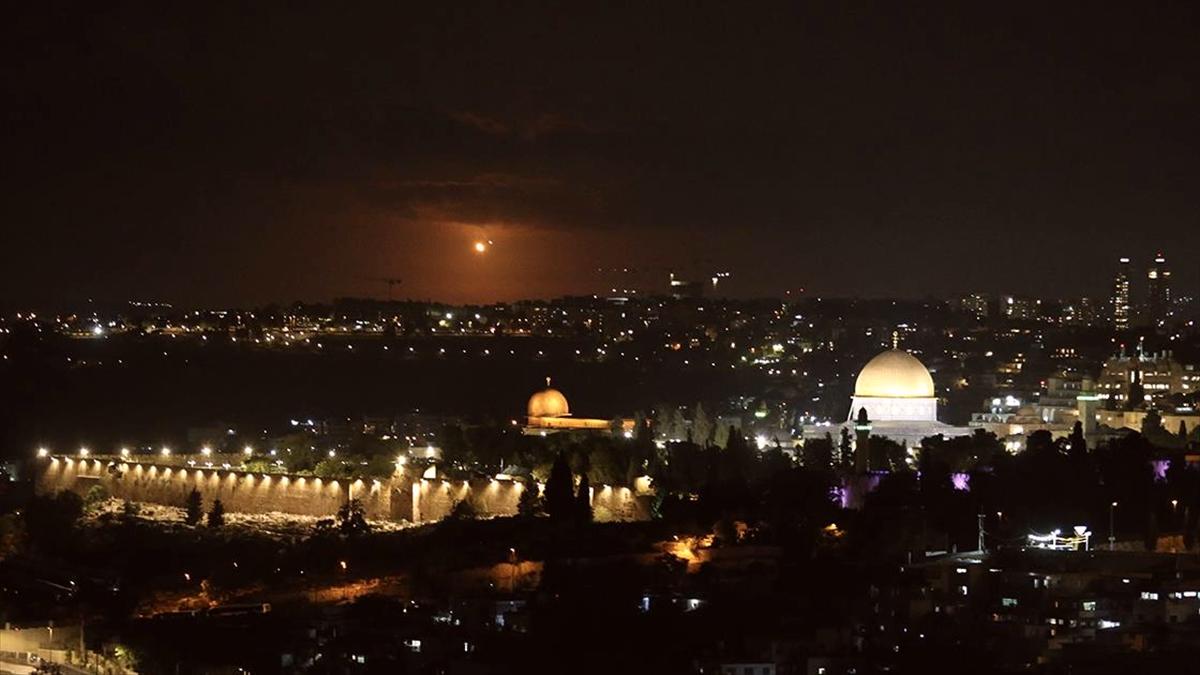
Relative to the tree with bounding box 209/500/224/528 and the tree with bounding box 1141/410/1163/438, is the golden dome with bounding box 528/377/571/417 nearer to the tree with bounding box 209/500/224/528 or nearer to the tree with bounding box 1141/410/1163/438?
the tree with bounding box 209/500/224/528

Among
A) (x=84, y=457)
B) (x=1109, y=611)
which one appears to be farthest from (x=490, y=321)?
(x=1109, y=611)

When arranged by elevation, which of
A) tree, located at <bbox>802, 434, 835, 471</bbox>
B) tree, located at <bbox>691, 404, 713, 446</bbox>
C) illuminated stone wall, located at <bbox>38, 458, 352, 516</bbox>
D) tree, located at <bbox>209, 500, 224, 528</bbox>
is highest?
tree, located at <bbox>691, 404, 713, 446</bbox>

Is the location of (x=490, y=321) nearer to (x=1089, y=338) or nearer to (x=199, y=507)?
(x=1089, y=338)

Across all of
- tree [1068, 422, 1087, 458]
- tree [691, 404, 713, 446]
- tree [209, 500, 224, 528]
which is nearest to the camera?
tree [1068, 422, 1087, 458]

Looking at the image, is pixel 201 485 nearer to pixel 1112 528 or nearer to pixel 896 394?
pixel 896 394

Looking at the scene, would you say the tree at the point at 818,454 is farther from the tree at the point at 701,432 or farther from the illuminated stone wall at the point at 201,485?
the illuminated stone wall at the point at 201,485

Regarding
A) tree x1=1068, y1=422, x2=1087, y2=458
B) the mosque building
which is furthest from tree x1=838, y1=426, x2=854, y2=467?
the mosque building
